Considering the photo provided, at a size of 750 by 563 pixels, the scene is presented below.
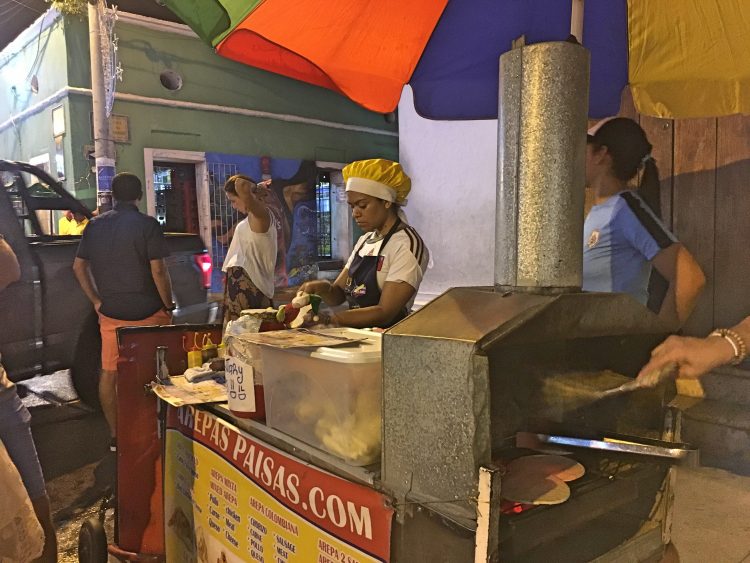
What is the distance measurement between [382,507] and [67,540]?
9.33ft

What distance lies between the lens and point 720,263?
3836 mm

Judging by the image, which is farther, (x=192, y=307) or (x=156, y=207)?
(x=156, y=207)

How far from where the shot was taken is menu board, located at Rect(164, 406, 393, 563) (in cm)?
147

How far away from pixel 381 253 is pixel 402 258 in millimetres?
142

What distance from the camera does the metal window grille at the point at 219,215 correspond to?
Result: 40.0 feet

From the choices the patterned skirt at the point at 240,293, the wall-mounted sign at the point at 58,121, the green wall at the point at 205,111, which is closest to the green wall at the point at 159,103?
the green wall at the point at 205,111

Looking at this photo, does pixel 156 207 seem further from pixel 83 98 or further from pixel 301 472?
pixel 301 472

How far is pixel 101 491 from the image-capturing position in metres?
3.99

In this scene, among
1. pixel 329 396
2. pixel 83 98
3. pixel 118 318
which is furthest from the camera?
pixel 83 98

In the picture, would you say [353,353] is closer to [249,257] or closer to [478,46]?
[478,46]

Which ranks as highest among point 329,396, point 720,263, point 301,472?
point 720,263

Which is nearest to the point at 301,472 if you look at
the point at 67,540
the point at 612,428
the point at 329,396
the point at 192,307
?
the point at 329,396

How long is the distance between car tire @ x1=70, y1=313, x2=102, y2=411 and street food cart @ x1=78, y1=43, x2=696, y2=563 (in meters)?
3.72

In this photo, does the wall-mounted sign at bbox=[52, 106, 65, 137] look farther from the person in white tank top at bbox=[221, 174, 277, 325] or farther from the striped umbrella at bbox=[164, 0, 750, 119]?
the striped umbrella at bbox=[164, 0, 750, 119]
